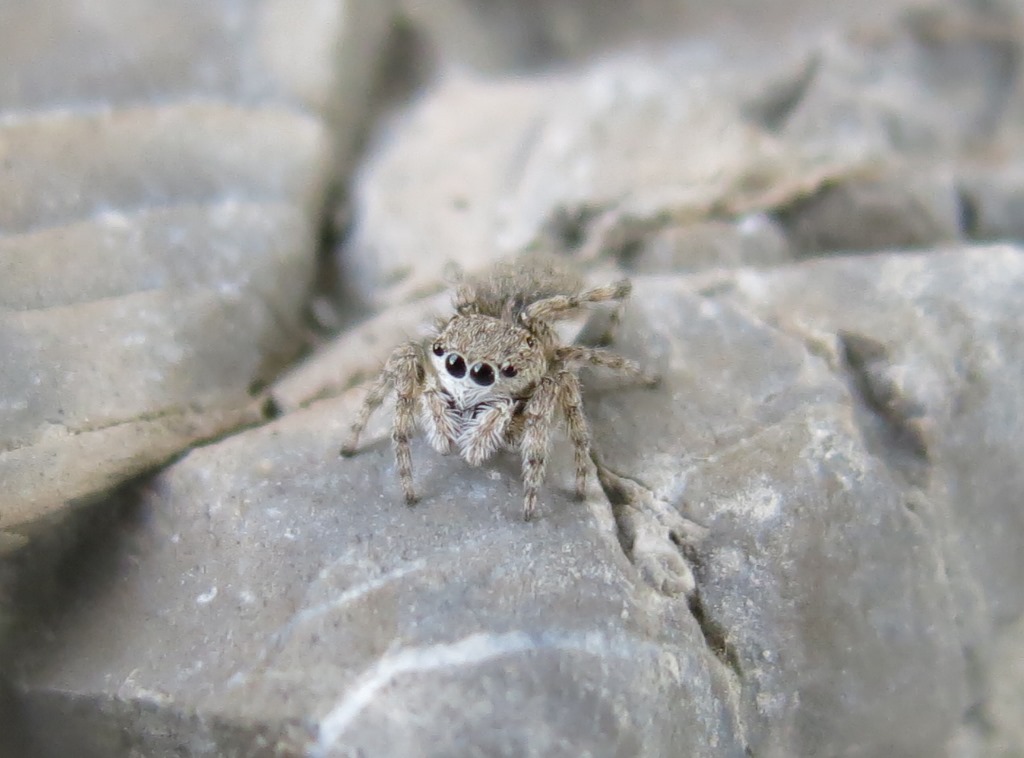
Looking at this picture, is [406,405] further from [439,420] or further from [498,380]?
[498,380]

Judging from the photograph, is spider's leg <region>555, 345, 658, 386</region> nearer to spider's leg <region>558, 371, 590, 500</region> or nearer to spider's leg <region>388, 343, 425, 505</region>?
spider's leg <region>558, 371, 590, 500</region>

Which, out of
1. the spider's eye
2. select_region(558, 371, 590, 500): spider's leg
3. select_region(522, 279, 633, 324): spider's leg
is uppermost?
select_region(522, 279, 633, 324): spider's leg

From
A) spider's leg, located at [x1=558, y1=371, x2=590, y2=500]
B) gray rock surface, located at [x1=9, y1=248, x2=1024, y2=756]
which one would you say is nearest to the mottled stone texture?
gray rock surface, located at [x1=9, y1=248, x2=1024, y2=756]

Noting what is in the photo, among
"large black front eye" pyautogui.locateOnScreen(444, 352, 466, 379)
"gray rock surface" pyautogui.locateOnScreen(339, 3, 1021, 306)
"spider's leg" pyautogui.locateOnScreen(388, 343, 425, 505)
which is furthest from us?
"gray rock surface" pyautogui.locateOnScreen(339, 3, 1021, 306)

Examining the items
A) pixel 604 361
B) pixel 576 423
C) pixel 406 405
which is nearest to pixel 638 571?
pixel 576 423

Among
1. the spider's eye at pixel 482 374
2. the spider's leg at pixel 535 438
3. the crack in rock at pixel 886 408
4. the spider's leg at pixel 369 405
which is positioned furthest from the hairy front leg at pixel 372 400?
the crack in rock at pixel 886 408

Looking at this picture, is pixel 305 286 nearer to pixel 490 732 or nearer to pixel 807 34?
pixel 490 732

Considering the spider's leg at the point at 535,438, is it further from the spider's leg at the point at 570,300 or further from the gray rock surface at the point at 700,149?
the gray rock surface at the point at 700,149

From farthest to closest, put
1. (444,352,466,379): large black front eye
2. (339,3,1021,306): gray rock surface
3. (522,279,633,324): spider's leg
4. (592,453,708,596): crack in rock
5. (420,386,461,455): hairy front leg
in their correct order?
(339,3,1021,306): gray rock surface
(522,279,633,324): spider's leg
(444,352,466,379): large black front eye
(420,386,461,455): hairy front leg
(592,453,708,596): crack in rock
